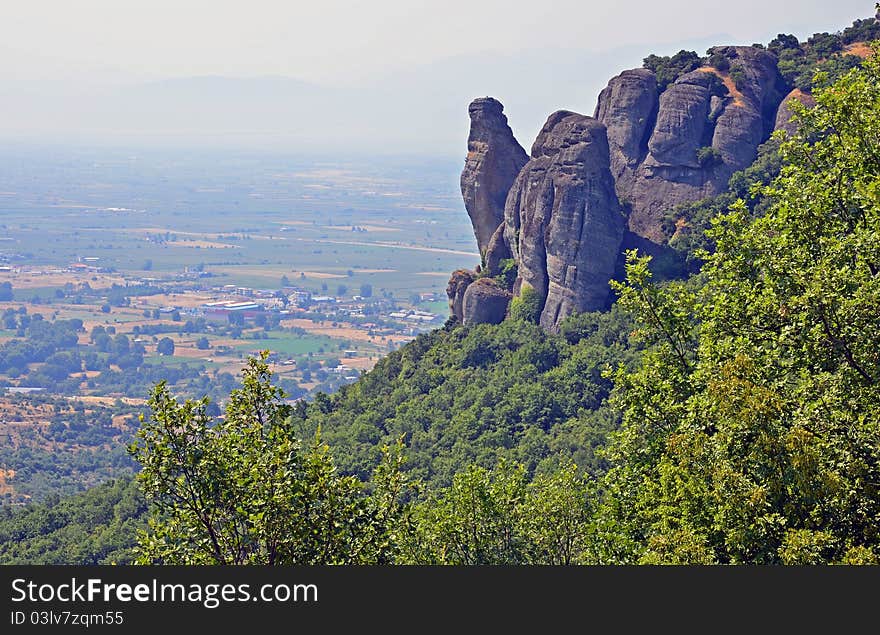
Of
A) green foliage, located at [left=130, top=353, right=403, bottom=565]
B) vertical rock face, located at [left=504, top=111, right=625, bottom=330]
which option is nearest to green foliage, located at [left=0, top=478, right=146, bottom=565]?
vertical rock face, located at [left=504, top=111, right=625, bottom=330]

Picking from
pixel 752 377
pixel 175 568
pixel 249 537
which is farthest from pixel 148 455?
pixel 752 377

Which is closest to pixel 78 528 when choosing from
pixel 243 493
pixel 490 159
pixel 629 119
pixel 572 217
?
pixel 572 217

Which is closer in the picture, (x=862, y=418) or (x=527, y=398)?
(x=862, y=418)

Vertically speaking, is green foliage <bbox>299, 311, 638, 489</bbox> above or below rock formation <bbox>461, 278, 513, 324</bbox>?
below

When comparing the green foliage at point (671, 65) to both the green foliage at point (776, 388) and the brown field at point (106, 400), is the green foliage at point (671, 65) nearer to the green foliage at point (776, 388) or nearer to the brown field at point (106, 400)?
the green foliage at point (776, 388)

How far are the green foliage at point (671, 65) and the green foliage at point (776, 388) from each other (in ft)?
178

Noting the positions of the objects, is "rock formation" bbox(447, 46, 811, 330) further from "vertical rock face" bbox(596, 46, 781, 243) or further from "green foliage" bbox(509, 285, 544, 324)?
"green foliage" bbox(509, 285, 544, 324)

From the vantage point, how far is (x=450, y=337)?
7138 centimetres

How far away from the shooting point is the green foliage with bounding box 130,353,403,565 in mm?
15906

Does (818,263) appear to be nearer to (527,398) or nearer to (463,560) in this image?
(463,560)

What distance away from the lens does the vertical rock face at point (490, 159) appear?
240ft

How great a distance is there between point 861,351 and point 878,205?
2.81 meters

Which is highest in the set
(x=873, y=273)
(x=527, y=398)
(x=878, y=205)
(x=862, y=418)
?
(x=878, y=205)

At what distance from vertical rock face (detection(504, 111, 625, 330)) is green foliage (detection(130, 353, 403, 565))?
49.1 metres
